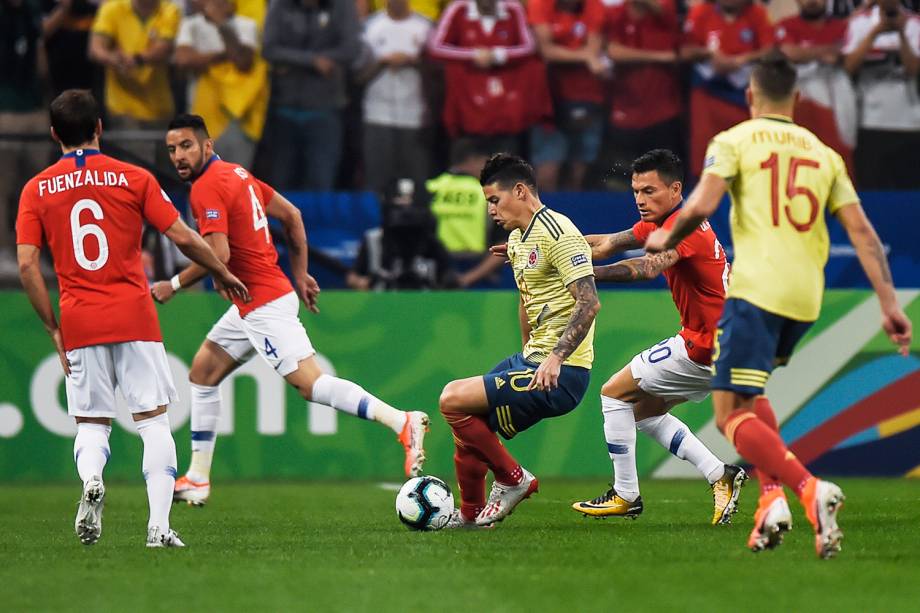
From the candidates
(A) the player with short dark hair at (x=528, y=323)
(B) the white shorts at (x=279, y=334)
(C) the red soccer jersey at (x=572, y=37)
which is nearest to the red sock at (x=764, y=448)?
(A) the player with short dark hair at (x=528, y=323)

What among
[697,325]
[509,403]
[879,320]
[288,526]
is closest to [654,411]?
[697,325]

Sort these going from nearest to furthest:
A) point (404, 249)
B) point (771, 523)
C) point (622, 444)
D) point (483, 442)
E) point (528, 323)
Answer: point (771, 523) < point (483, 442) < point (528, 323) < point (622, 444) < point (404, 249)

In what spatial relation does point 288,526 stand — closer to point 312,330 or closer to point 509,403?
point 509,403

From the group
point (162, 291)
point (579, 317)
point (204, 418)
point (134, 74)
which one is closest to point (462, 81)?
point (134, 74)

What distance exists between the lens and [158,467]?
7.31 metres

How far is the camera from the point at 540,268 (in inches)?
315

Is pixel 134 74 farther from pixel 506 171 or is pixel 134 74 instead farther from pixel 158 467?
pixel 158 467

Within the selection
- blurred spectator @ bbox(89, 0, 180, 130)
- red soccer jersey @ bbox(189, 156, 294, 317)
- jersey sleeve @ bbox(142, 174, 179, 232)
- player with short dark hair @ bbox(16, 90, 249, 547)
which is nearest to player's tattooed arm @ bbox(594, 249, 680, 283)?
player with short dark hair @ bbox(16, 90, 249, 547)

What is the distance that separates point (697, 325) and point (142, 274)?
3.27m

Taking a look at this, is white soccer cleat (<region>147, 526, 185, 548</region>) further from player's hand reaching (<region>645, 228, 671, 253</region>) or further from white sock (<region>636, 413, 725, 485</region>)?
white sock (<region>636, 413, 725, 485</region>)

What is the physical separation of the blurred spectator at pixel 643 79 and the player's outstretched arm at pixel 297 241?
435 centimetres

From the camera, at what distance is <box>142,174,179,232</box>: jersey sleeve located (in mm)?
7230

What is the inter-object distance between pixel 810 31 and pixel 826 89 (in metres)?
0.59

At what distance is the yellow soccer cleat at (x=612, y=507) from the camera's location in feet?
29.2
